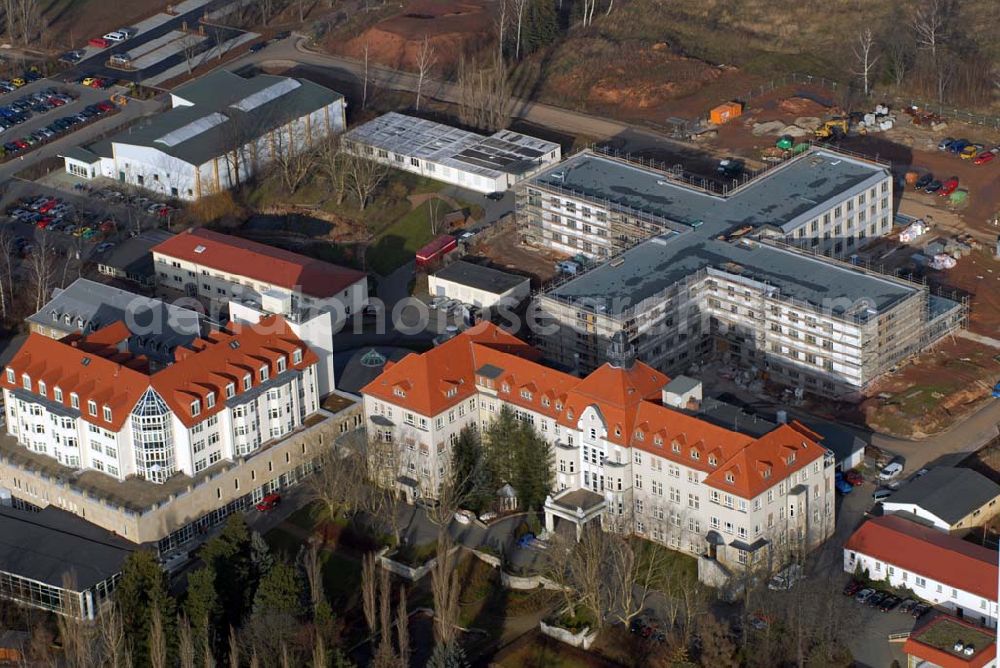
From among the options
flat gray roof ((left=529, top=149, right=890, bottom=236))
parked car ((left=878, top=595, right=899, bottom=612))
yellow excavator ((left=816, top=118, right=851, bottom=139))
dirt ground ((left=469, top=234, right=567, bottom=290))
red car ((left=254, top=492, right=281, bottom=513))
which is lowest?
red car ((left=254, top=492, right=281, bottom=513))

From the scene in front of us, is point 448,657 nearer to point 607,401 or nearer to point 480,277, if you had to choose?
point 607,401

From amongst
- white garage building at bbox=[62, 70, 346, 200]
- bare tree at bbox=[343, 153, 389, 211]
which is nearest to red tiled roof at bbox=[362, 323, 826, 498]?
bare tree at bbox=[343, 153, 389, 211]

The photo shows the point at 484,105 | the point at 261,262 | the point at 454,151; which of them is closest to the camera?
the point at 261,262

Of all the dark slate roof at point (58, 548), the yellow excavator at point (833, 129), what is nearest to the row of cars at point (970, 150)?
the yellow excavator at point (833, 129)

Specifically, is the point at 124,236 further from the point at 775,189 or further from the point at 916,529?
the point at 916,529

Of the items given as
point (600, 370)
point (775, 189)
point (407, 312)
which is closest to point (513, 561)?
point (600, 370)

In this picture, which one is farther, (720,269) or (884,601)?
(720,269)

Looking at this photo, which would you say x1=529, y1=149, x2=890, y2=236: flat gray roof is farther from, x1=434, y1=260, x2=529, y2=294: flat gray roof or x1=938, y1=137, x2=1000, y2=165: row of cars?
x1=938, y1=137, x2=1000, y2=165: row of cars

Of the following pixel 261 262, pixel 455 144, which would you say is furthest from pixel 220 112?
pixel 261 262
